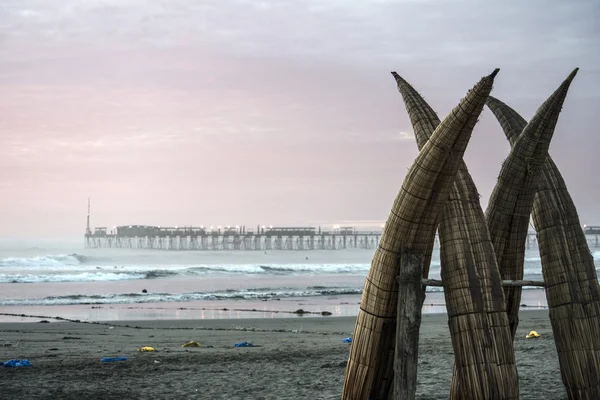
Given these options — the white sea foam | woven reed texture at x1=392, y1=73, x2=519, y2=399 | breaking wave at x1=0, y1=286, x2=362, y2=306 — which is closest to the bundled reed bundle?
woven reed texture at x1=392, y1=73, x2=519, y2=399

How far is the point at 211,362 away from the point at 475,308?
6745 millimetres

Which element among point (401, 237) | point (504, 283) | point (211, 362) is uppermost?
point (401, 237)

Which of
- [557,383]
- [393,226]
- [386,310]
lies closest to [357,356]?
[386,310]

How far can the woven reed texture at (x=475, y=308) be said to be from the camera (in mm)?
5539

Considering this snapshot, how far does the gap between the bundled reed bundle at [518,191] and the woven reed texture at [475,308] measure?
0.68m

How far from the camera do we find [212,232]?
113062 millimetres

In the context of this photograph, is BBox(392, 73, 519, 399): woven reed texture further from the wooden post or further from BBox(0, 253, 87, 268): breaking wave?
BBox(0, 253, 87, 268): breaking wave

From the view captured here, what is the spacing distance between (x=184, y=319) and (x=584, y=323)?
616 inches

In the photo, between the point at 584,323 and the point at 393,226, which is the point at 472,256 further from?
the point at 584,323

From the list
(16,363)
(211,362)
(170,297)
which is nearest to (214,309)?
(170,297)

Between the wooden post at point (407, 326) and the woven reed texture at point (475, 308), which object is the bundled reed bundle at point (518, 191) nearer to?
the woven reed texture at point (475, 308)

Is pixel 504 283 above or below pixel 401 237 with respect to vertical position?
below

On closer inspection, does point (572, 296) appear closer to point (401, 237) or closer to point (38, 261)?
point (401, 237)

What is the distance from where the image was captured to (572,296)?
20.2 feet
